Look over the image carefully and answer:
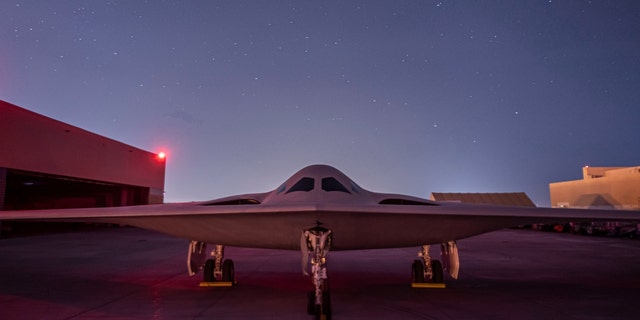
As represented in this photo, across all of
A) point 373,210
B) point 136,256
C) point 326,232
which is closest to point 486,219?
point 373,210

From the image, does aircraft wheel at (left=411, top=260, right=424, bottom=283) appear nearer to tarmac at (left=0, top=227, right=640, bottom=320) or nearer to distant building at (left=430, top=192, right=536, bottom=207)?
tarmac at (left=0, top=227, right=640, bottom=320)

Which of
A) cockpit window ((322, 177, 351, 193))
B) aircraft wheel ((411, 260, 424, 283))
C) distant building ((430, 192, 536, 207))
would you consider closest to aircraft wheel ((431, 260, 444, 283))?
aircraft wheel ((411, 260, 424, 283))

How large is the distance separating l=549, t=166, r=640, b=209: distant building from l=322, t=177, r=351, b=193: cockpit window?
37.3m

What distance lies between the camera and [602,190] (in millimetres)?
38906

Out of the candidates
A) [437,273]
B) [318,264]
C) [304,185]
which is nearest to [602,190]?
[437,273]

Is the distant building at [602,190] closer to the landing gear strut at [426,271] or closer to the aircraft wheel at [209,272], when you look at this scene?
the landing gear strut at [426,271]

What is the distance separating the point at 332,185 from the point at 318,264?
1.72m

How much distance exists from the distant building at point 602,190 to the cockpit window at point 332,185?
37321mm

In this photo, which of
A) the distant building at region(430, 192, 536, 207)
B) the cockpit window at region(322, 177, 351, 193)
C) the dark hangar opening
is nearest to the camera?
the cockpit window at region(322, 177, 351, 193)

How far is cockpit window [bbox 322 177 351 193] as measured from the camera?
22.3ft

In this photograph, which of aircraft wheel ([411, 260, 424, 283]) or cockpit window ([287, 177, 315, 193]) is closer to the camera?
cockpit window ([287, 177, 315, 193])

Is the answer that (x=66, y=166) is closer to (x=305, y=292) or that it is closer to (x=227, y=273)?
(x=227, y=273)

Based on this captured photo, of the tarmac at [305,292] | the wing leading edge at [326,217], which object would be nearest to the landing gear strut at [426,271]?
the tarmac at [305,292]

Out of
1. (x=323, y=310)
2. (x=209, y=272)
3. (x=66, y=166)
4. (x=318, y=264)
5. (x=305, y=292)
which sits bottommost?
(x=305, y=292)
